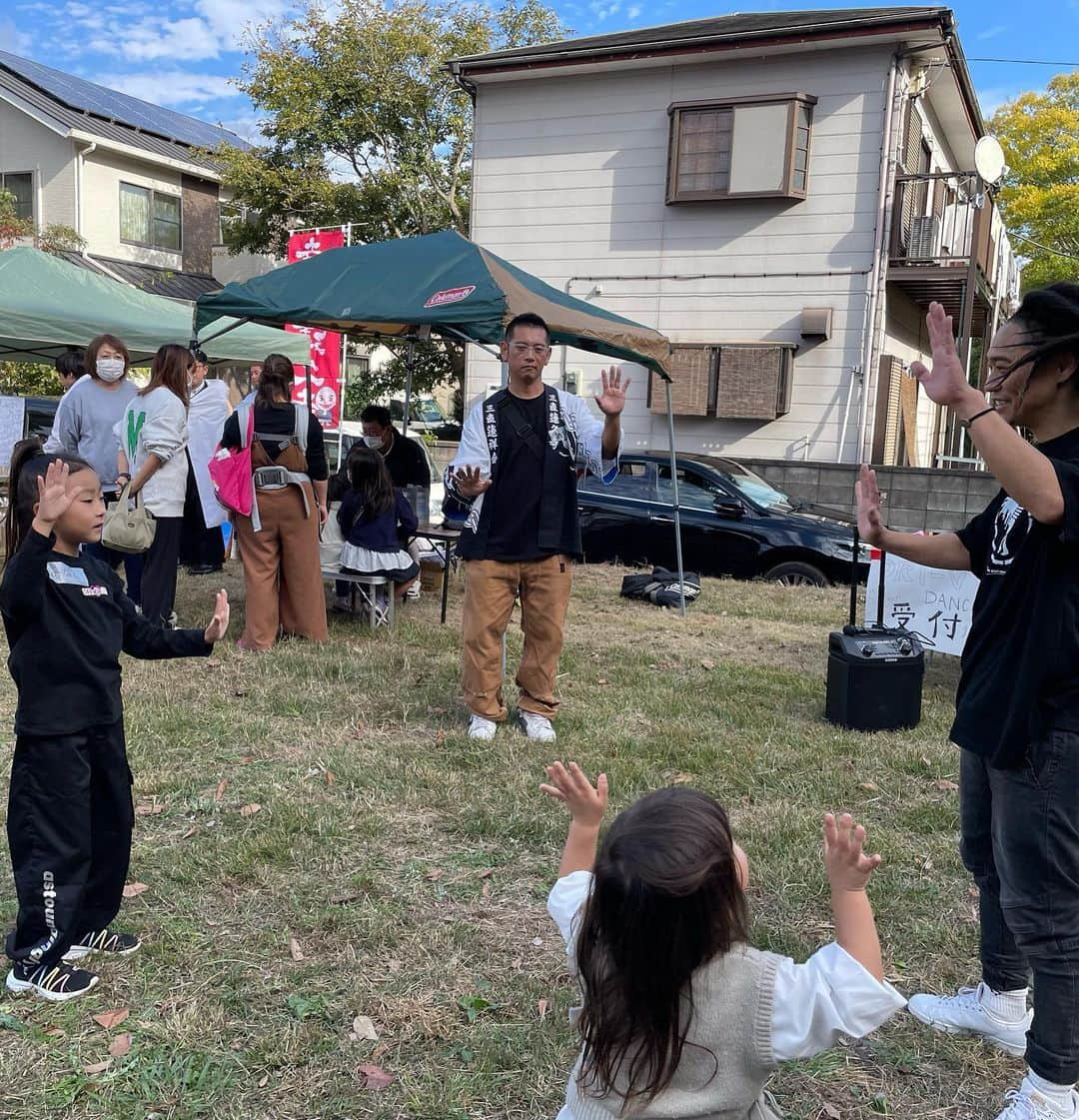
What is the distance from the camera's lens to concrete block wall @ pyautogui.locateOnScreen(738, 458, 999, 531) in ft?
38.5

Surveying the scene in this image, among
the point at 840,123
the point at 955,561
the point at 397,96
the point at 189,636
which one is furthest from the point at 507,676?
the point at 397,96

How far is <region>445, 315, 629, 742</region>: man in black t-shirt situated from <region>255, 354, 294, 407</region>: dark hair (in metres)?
1.85

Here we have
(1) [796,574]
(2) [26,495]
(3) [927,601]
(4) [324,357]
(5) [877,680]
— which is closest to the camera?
(2) [26,495]

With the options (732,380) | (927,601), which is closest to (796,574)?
(927,601)

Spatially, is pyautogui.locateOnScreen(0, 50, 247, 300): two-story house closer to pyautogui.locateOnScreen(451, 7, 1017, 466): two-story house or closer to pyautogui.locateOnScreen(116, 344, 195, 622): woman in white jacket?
pyautogui.locateOnScreen(451, 7, 1017, 466): two-story house

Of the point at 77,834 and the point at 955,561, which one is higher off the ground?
the point at 955,561

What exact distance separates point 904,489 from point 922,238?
11.6ft

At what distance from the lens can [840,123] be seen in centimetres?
1273

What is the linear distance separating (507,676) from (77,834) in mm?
3644

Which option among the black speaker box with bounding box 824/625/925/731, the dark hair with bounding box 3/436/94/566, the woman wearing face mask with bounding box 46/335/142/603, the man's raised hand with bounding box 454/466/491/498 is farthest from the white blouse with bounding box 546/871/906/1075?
the woman wearing face mask with bounding box 46/335/142/603

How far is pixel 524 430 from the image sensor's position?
462 cm

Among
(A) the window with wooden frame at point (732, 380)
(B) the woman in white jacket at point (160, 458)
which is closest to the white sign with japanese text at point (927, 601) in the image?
(B) the woman in white jacket at point (160, 458)

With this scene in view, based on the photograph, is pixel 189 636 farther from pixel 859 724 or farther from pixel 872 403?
pixel 872 403

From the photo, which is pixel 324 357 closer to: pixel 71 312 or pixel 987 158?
pixel 71 312
